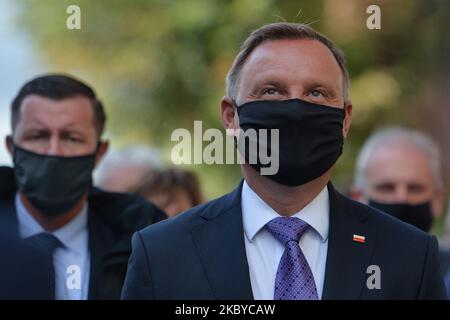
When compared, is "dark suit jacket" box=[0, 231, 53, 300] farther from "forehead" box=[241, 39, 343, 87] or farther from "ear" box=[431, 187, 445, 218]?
"ear" box=[431, 187, 445, 218]

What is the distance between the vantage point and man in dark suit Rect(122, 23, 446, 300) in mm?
2811

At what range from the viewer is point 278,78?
9.59ft

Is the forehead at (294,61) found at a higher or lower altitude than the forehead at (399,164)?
higher

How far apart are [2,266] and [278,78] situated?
120cm

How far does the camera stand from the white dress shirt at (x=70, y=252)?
12.7 ft

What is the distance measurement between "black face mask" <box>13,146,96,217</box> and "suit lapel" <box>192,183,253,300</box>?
1.43 metres

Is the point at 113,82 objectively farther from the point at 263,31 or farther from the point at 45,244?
the point at 263,31

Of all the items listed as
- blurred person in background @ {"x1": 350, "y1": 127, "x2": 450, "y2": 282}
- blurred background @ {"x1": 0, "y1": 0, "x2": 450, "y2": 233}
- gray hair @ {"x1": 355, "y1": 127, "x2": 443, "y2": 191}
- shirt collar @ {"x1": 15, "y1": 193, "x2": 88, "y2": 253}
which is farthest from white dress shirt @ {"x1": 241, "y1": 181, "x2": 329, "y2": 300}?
blurred background @ {"x1": 0, "y1": 0, "x2": 450, "y2": 233}

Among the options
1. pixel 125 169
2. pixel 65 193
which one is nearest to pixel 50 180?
pixel 65 193

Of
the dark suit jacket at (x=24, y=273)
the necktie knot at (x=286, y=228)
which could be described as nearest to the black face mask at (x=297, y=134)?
the necktie knot at (x=286, y=228)

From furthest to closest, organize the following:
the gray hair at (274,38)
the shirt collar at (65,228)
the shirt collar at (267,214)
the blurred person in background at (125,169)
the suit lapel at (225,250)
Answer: the blurred person in background at (125,169)
the shirt collar at (65,228)
the gray hair at (274,38)
the shirt collar at (267,214)
the suit lapel at (225,250)

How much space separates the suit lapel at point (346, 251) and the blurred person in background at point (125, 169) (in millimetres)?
2576

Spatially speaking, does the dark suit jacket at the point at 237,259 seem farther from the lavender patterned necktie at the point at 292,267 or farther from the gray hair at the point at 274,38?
the gray hair at the point at 274,38
